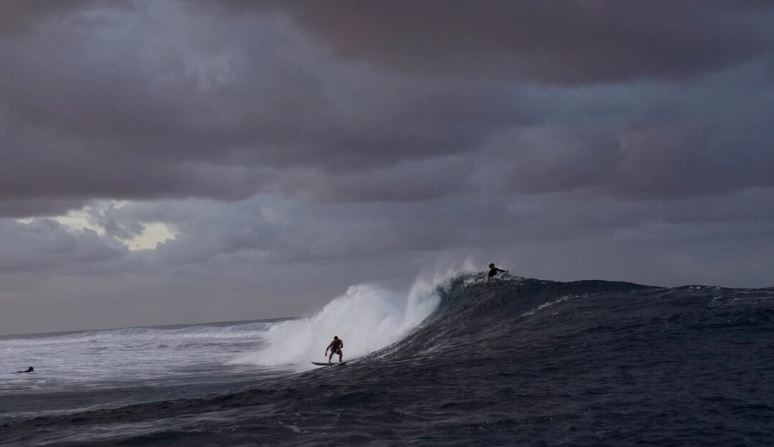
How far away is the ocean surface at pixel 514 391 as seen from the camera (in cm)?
1093

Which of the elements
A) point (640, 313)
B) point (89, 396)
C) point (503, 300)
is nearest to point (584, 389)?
point (640, 313)

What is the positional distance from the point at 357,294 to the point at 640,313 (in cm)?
2616

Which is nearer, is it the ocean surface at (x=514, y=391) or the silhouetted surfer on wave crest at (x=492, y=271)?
the ocean surface at (x=514, y=391)

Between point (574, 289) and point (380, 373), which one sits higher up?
point (574, 289)

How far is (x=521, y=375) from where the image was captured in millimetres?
15000

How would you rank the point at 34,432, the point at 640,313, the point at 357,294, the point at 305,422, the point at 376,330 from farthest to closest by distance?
the point at 357,294, the point at 376,330, the point at 640,313, the point at 34,432, the point at 305,422

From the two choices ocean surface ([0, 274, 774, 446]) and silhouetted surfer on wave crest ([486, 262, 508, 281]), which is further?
silhouetted surfer on wave crest ([486, 262, 508, 281])

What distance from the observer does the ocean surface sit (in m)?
10.9

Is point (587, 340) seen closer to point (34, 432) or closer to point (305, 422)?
point (305, 422)

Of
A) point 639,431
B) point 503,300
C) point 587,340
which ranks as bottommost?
point 639,431

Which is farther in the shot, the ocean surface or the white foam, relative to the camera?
the white foam

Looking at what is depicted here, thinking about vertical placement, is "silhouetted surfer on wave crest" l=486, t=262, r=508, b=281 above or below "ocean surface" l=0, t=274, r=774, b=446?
above

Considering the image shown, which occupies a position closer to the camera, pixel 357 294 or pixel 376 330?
pixel 376 330

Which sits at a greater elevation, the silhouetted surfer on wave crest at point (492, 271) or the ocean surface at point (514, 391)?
the silhouetted surfer on wave crest at point (492, 271)
